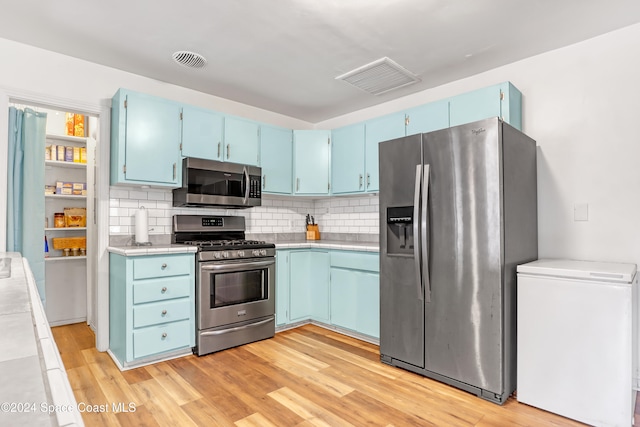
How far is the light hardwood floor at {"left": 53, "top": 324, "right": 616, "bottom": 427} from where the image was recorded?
2.05 meters

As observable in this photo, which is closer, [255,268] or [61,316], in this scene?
[255,268]

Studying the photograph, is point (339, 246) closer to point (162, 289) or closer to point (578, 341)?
point (162, 289)

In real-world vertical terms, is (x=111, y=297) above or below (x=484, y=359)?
above

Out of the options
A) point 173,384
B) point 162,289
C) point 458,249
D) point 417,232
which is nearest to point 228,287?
point 162,289

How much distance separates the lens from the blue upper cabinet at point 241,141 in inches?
141

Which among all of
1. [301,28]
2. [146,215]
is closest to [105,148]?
[146,215]

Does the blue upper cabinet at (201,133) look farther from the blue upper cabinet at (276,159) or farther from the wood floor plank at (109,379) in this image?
the wood floor plank at (109,379)

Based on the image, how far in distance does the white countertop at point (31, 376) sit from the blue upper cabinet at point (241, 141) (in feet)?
9.53

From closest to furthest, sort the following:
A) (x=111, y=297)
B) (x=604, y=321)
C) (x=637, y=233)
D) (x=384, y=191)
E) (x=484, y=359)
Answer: (x=604, y=321) < (x=484, y=359) < (x=637, y=233) < (x=384, y=191) < (x=111, y=297)

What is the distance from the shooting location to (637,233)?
2.43m

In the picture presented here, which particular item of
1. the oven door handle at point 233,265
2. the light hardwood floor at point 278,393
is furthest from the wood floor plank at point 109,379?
the oven door handle at point 233,265

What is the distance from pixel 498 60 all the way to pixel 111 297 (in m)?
3.82

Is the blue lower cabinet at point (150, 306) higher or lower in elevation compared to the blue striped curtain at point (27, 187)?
lower

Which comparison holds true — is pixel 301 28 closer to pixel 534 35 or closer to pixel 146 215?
pixel 534 35
